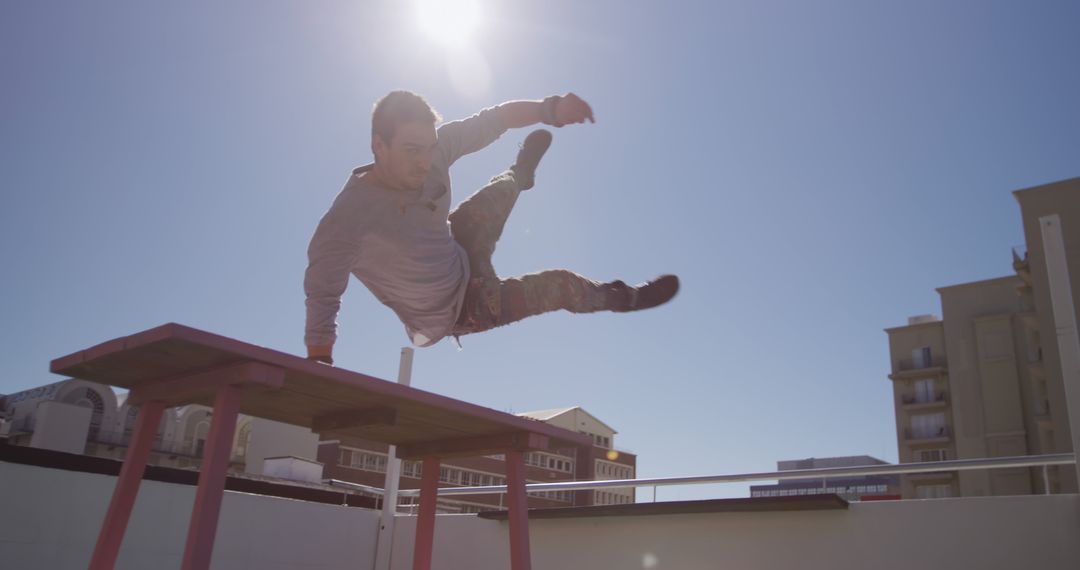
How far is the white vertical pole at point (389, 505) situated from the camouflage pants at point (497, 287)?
148 inches

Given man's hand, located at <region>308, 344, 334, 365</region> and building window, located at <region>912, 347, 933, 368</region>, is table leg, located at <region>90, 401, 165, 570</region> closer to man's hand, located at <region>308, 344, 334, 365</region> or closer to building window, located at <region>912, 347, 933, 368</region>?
man's hand, located at <region>308, 344, 334, 365</region>

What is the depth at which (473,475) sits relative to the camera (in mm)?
48781

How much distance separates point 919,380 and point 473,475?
25437mm

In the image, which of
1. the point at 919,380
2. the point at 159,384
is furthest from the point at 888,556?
the point at 919,380

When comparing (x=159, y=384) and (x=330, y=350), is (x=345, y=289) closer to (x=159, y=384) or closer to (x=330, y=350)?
(x=330, y=350)

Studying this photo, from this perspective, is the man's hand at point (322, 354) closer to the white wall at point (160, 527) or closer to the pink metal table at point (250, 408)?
the pink metal table at point (250, 408)

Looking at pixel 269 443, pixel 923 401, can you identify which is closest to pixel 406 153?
pixel 269 443

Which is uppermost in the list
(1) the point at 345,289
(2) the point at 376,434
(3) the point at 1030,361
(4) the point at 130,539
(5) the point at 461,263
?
(3) the point at 1030,361

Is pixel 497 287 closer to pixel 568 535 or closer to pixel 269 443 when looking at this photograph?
pixel 568 535

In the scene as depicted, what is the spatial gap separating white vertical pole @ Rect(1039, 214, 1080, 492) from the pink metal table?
114 inches

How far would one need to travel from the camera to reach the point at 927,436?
1474 inches

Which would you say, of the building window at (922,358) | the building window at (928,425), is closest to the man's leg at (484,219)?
the building window at (928,425)

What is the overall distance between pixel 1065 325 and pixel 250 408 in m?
4.48

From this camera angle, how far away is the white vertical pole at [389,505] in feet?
24.4
